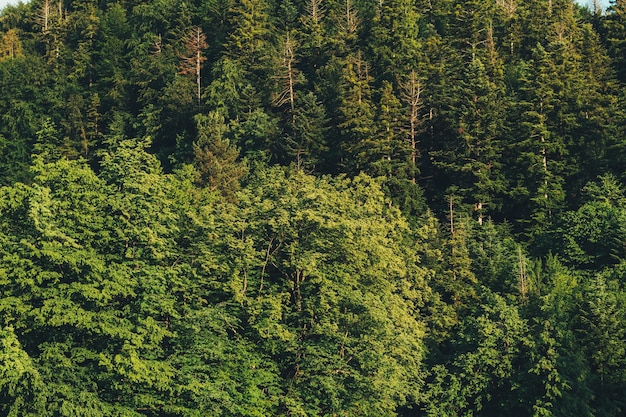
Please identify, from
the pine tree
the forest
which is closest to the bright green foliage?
the forest

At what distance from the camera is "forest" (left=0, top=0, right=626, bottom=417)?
38281mm

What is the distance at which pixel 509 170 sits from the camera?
6888 cm

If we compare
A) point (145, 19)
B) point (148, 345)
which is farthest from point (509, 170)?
point (145, 19)

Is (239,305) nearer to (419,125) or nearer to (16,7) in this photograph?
(419,125)

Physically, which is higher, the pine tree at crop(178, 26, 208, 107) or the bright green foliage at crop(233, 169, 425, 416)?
the pine tree at crop(178, 26, 208, 107)

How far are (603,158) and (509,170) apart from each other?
7.37 m

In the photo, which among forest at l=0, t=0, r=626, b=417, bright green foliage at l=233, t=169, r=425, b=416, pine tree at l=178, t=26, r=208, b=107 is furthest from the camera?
pine tree at l=178, t=26, r=208, b=107

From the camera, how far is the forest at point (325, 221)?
Result: 126ft

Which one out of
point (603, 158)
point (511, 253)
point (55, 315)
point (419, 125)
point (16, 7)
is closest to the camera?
point (55, 315)

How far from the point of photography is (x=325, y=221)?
41719 millimetres

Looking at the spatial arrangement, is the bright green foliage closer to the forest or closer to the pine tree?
the forest

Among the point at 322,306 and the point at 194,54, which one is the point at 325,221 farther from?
the point at 194,54

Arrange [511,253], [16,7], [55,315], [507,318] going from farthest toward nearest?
[16,7], [511,253], [507,318], [55,315]

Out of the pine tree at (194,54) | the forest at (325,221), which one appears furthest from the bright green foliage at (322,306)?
the pine tree at (194,54)
